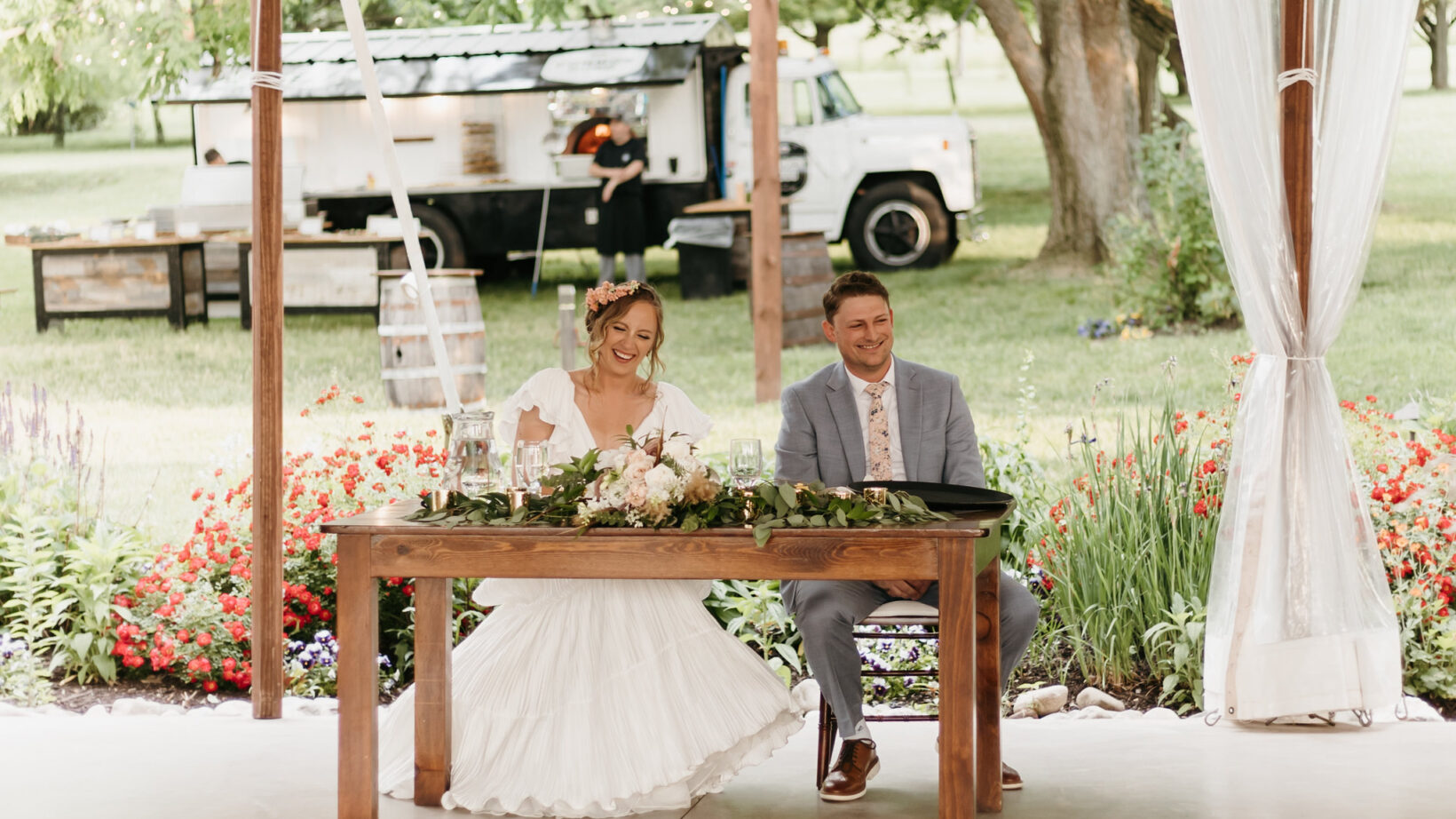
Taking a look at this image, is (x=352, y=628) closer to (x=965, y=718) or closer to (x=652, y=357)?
(x=652, y=357)

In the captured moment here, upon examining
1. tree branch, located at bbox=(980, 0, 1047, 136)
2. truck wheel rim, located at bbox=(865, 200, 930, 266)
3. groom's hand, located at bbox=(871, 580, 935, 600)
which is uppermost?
tree branch, located at bbox=(980, 0, 1047, 136)

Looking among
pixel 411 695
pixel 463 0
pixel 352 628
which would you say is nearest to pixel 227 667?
pixel 411 695

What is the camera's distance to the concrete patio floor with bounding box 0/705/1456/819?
10.7 ft

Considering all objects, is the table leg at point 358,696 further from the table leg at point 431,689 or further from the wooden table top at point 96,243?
the wooden table top at point 96,243

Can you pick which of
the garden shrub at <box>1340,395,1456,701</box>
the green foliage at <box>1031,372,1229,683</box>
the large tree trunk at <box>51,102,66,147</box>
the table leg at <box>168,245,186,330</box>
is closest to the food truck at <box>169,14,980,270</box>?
the large tree trunk at <box>51,102,66,147</box>

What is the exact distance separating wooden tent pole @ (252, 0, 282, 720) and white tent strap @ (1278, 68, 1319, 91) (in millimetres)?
2579

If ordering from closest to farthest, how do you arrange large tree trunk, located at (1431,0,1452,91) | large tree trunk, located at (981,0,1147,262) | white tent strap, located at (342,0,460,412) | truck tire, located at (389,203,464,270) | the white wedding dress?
the white wedding dress
white tent strap, located at (342,0,460,412)
large tree trunk, located at (1431,0,1452,91)
large tree trunk, located at (981,0,1147,262)
truck tire, located at (389,203,464,270)

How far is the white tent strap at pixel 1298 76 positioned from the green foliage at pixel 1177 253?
16.0 ft

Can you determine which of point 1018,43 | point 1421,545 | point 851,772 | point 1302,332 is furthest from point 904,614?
point 1018,43

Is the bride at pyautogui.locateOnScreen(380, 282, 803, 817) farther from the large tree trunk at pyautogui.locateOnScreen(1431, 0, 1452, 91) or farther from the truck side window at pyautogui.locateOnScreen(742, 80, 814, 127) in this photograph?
the truck side window at pyautogui.locateOnScreen(742, 80, 814, 127)

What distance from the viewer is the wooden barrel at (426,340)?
7645 millimetres

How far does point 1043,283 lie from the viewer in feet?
36.9

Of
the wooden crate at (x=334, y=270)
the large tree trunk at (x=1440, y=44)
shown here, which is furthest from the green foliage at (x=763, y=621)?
the large tree trunk at (x=1440, y=44)

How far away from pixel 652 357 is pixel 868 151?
27.3 feet
